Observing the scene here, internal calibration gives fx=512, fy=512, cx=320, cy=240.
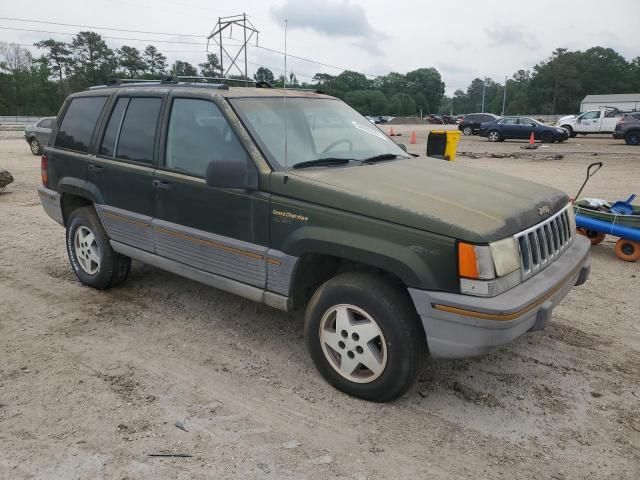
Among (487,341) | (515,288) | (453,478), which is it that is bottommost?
(453,478)

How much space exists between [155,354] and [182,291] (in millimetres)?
1330

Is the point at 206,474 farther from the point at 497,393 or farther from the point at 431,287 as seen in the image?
the point at 497,393

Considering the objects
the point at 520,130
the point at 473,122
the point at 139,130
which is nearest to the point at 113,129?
the point at 139,130

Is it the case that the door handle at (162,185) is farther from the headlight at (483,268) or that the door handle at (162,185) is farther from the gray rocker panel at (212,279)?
the headlight at (483,268)

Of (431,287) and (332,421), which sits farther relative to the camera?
(332,421)

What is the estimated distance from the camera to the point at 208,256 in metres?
3.90

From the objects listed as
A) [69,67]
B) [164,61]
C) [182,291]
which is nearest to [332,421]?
[182,291]

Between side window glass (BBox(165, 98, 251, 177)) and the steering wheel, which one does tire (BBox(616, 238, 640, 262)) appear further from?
side window glass (BBox(165, 98, 251, 177))

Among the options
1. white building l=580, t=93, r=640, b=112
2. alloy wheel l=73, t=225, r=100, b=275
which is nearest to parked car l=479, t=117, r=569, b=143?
alloy wheel l=73, t=225, r=100, b=275

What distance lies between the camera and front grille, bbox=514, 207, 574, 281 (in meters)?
3.08

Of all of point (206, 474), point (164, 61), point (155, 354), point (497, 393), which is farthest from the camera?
point (164, 61)

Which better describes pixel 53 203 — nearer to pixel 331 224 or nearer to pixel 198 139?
pixel 198 139

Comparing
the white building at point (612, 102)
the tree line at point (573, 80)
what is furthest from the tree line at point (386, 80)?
the white building at point (612, 102)

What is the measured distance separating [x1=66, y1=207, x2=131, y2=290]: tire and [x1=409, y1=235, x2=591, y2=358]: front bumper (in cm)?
326
